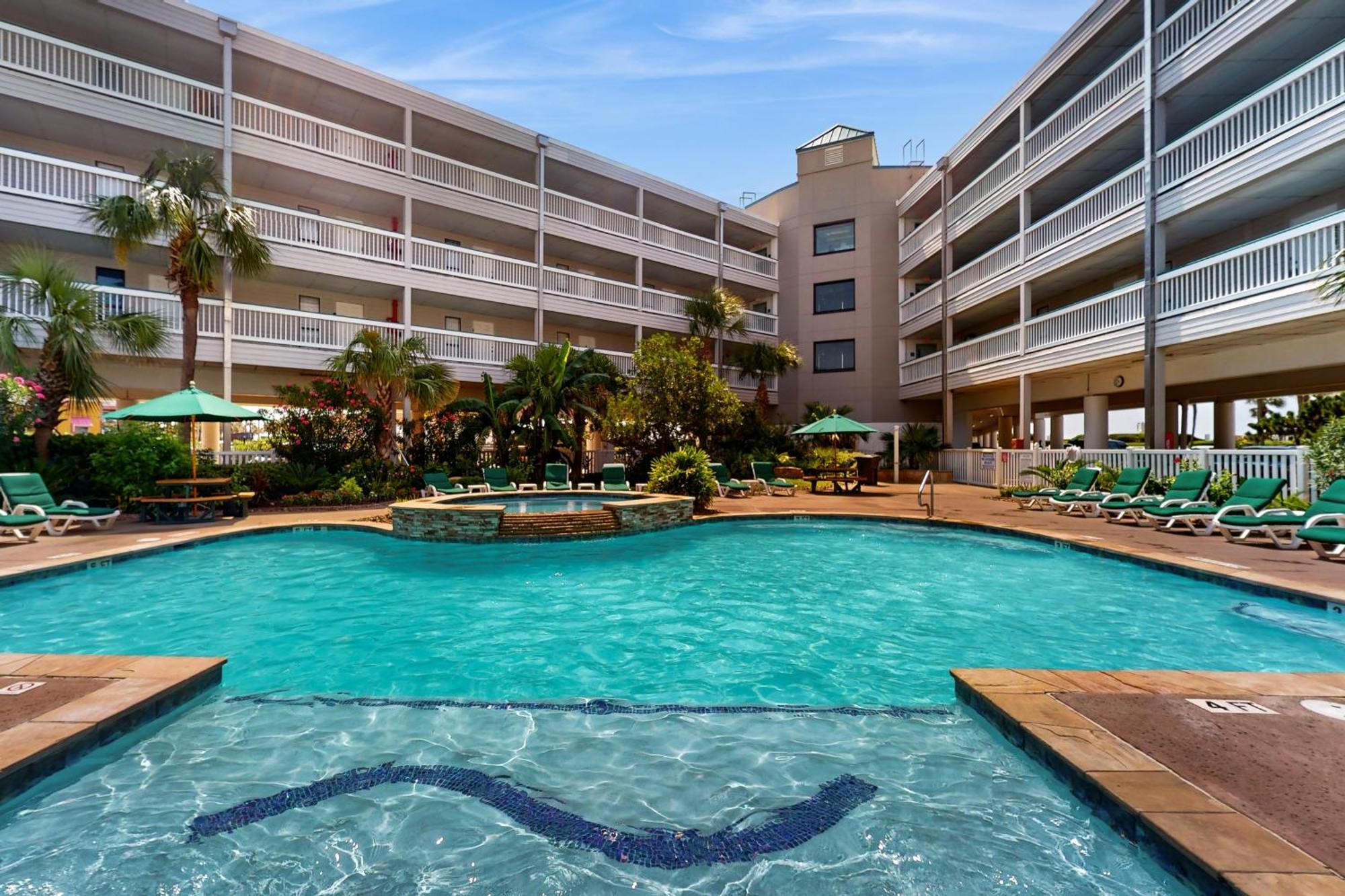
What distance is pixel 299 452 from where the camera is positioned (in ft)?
52.4

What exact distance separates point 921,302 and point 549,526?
21.6 metres

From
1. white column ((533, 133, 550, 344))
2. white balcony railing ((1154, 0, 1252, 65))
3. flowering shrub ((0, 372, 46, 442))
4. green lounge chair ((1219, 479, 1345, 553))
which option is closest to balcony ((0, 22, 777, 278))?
white column ((533, 133, 550, 344))

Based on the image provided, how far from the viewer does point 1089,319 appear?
1683cm

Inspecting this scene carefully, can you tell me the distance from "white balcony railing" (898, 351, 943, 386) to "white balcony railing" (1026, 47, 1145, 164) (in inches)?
318

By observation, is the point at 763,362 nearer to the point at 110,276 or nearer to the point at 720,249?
the point at 720,249

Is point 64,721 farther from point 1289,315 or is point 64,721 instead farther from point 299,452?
point 1289,315

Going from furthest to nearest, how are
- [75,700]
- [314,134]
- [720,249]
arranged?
1. [720,249]
2. [314,134]
3. [75,700]

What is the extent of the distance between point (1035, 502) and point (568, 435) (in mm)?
12979

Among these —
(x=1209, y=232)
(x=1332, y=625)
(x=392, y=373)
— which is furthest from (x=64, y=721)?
(x=1209, y=232)

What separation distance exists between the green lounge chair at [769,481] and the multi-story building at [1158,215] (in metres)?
8.40

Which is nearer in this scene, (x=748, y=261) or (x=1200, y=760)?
(x=1200, y=760)

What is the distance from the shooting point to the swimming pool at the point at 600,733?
2.68 meters

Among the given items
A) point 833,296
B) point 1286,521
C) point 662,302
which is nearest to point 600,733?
point 1286,521

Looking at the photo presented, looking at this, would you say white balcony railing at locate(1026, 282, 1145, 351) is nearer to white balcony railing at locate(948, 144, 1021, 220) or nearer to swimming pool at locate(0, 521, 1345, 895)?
white balcony railing at locate(948, 144, 1021, 220)
